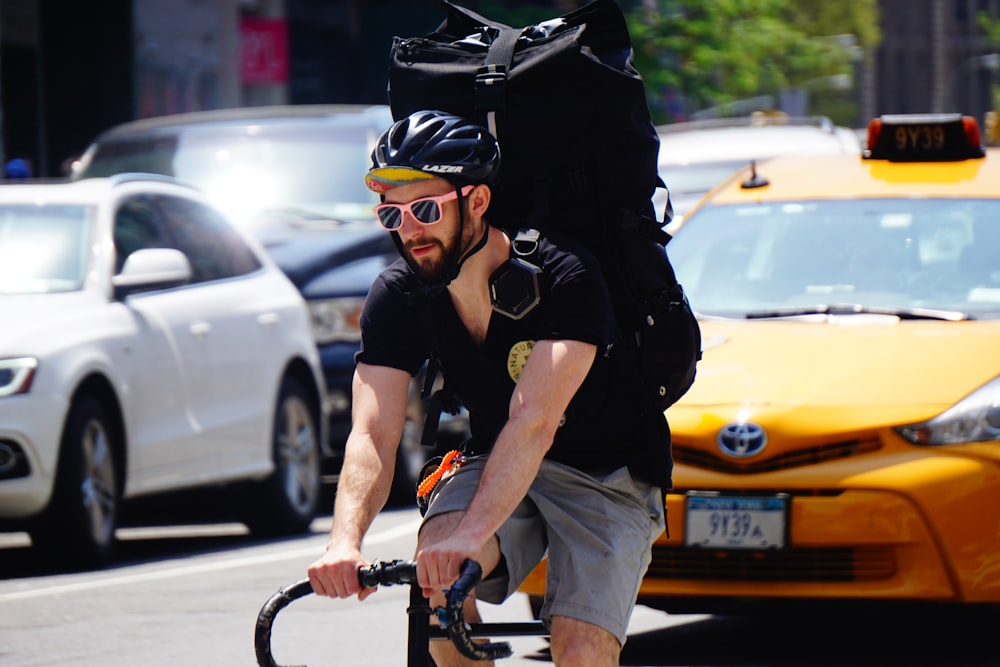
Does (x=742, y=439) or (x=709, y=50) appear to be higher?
(x=742, y=439)

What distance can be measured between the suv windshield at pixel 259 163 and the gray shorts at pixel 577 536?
808 cm

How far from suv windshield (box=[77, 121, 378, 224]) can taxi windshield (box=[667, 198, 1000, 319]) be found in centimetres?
448

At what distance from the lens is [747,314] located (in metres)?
7.47

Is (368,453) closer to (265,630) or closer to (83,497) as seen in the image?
A: (265,630)

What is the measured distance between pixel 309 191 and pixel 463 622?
917 centimetres

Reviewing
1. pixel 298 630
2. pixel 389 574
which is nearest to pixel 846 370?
pixel 298 630

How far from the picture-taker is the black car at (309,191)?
1155cm

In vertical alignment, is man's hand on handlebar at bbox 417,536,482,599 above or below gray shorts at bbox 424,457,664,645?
above

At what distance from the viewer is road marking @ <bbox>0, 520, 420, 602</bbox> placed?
8203 millimetres

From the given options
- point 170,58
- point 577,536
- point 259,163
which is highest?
point 577,536

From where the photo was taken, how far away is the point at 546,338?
390 centimetres

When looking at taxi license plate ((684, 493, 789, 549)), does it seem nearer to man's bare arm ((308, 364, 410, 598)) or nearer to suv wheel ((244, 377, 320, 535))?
man's bare arm ((308, 364, 410, 598))

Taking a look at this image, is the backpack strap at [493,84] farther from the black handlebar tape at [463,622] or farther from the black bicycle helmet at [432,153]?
the black handlebar tape at [463,622]

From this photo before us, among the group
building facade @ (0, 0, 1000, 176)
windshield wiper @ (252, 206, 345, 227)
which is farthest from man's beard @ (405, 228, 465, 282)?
building facade @ (0, 0, 1000, 176)
